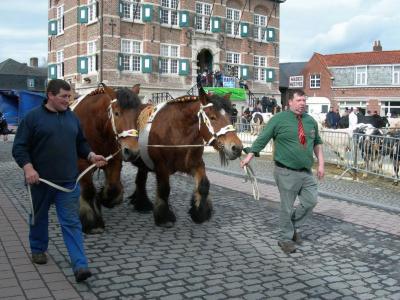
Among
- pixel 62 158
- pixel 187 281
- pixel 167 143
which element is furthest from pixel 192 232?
pixel 62 158

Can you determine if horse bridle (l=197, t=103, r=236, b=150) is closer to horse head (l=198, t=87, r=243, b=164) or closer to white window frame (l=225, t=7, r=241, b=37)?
horse head (l=198, t=87, r=243, b=164)

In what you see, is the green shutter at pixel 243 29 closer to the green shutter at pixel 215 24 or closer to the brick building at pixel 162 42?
the brick building at pixel 162 42

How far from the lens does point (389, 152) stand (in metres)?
11.3

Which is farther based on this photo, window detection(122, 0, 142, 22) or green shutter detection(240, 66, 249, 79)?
green shutter detection(240, 66, 249, 79)

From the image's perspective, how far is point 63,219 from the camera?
14.6 feet

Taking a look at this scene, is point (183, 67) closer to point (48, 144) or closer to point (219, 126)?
point (219, 126)

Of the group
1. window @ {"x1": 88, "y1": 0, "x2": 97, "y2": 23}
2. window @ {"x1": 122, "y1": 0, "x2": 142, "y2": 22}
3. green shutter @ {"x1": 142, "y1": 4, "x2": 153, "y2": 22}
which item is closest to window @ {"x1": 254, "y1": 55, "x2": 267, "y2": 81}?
green shutter @ {"x1": 142, "y1": 4, "x2": 153, "y2": 22}

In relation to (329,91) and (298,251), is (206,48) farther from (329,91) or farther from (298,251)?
(298,251)

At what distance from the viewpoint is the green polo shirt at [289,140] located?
5512 millimetres

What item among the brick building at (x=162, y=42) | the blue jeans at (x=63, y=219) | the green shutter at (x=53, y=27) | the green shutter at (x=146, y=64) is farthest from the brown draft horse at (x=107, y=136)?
the green shutter at (x=53, y=27)

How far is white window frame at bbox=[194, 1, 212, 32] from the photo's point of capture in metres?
34.9

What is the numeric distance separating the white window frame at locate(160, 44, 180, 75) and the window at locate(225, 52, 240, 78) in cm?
459

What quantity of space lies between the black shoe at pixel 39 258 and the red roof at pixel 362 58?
47416 mm

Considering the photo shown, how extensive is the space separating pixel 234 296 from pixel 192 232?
7.48ft
